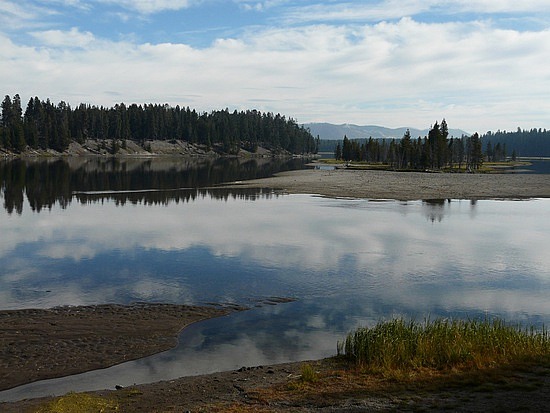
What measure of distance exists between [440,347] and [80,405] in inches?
386

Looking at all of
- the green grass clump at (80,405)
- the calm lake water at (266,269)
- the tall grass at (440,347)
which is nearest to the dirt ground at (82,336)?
the calm lake water at (266,269)

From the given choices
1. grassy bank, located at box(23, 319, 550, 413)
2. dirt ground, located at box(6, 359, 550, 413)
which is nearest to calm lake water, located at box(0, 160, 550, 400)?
dirt ground, located at box(6, 359, 550, 413)

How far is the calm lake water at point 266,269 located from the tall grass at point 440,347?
194 centimetres

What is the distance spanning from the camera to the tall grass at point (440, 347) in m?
14.7

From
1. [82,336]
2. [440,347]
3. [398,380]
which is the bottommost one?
[82,336]

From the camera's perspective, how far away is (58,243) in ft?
107

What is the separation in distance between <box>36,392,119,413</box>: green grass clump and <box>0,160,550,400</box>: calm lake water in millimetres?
1824

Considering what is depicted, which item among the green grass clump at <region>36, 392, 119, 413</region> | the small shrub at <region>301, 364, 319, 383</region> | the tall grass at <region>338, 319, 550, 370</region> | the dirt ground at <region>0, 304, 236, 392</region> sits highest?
the tall grass at <region>338, 319, 550, 370</region>

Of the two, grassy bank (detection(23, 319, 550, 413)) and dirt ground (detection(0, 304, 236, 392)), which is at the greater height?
grassy bank (detection(23, 319, 550, 413))

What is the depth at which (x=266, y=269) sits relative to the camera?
2720 cm

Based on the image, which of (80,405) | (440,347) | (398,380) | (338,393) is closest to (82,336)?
(80,405)

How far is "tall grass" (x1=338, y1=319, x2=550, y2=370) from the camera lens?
1472 cm

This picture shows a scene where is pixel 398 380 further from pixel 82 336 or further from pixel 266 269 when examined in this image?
pixel 266 269

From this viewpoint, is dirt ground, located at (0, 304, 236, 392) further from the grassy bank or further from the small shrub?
the small shrub
